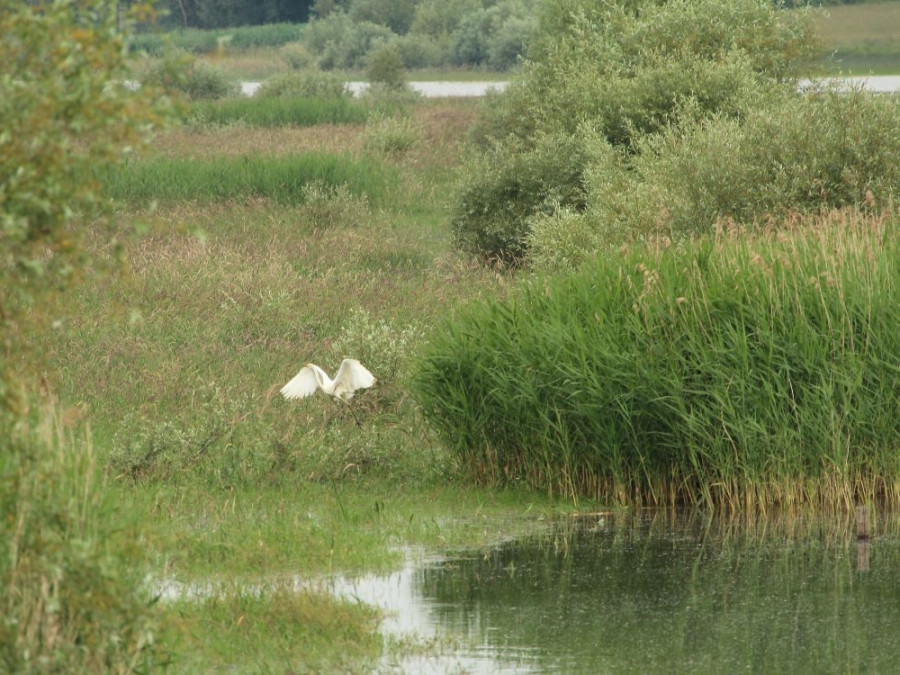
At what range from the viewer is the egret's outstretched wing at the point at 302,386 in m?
13.3

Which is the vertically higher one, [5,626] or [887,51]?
[5,626]

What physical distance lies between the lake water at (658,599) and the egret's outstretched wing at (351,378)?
7.84 ft

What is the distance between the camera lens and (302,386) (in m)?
13.3

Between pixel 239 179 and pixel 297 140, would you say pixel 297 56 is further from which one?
pixel 239 179

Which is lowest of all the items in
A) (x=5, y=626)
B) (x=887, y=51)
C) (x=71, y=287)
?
(x=887, y=51)

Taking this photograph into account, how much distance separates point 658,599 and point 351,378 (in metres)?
4.25

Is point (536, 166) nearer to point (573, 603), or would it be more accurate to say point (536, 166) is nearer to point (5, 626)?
point (573, 603)

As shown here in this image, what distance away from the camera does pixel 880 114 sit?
17.4m

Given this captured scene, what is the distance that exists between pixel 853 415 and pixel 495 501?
285 centimetres

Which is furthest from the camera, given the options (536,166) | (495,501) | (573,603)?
(536,166)

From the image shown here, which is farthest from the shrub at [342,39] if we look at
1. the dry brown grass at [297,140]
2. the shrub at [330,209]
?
the shrub at [330,209]

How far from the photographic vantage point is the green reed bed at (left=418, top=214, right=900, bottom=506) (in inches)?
472

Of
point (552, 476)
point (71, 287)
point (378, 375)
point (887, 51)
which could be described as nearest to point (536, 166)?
point (378, 375)

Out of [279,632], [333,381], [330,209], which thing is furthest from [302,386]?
[330,209]
